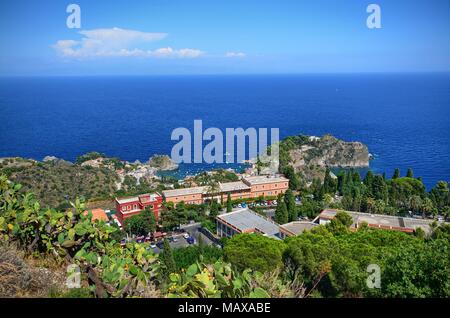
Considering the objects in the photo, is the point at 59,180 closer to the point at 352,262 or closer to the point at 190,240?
the point at 190,240

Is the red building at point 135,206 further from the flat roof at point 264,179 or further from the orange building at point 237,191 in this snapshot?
the flat roof at point 264,179
